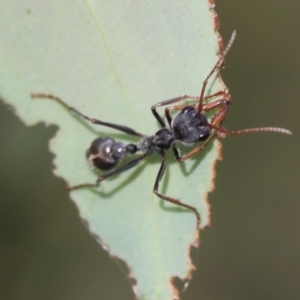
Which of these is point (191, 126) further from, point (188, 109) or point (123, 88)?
point (123, 88)

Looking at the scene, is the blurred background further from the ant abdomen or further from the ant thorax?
the ant thorax

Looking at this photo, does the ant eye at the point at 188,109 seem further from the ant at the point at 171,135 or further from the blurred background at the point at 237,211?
the blurred background at the point at 237,211

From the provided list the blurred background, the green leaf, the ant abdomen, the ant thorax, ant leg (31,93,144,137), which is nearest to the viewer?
the green leaf

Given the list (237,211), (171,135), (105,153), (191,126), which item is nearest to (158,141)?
(171,135)

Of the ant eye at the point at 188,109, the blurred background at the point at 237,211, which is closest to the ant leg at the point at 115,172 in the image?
the ant eye at the point at 188,109

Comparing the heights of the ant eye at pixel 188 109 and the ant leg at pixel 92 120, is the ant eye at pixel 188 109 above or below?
below

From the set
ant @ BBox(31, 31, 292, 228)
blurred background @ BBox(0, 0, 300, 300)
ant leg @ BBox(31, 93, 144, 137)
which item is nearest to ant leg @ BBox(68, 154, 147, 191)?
ant @ BBox(31, 31, 292, 228)
